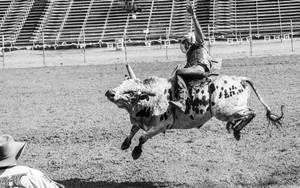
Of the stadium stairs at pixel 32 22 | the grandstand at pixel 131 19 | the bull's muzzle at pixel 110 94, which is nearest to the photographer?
the bull's muzzle at pixel 110 94

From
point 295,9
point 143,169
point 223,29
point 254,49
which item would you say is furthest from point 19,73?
point 295,9

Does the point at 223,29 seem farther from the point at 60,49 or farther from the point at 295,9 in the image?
the point at 60,49

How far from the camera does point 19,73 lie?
26531 millimetres

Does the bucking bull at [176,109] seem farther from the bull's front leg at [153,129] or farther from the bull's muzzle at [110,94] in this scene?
the bull's muzzle at [110,94]

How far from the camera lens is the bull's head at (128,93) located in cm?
783

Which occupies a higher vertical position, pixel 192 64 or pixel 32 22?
pixel 192 64

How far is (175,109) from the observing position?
8.48 meters

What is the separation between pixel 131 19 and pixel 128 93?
39705mm

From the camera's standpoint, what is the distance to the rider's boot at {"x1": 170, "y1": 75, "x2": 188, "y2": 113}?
8.32 metres

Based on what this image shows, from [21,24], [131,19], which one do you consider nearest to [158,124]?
[131,19]

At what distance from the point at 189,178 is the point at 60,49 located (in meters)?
36.9

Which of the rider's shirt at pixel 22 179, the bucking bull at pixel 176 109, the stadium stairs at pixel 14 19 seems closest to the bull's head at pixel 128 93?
the bucking bull at pixel 176 109

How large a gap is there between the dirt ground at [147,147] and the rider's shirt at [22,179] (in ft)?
14.9

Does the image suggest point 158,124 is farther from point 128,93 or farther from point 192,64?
point 192,64
